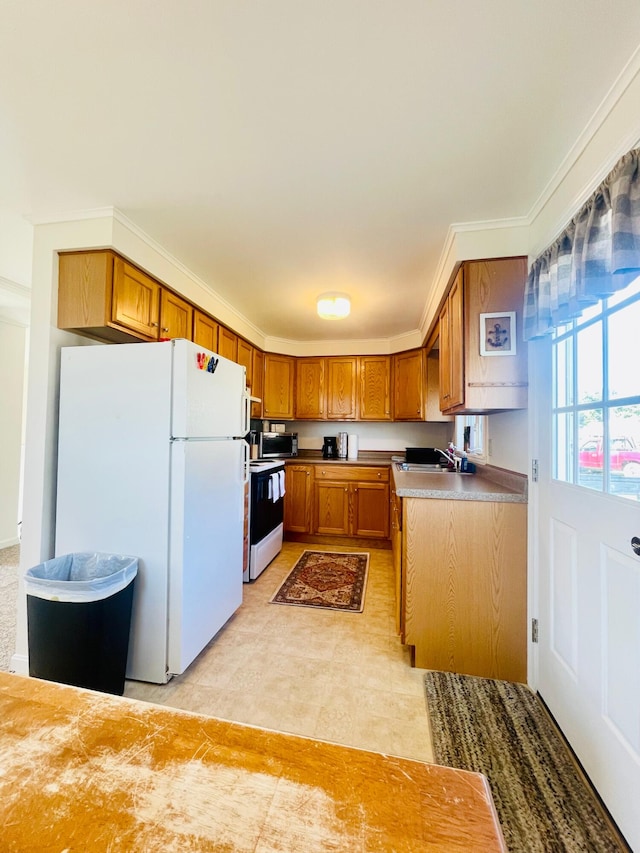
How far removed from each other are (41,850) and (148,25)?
67.6 inches

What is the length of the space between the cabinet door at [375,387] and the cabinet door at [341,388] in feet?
0.31

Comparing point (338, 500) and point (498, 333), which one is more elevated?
point (498, 333)

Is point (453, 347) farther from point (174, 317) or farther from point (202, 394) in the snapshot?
point (174, 317)

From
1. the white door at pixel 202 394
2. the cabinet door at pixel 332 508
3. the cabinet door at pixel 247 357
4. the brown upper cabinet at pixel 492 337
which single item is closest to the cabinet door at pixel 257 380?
the cabinet door at pixel 247 357

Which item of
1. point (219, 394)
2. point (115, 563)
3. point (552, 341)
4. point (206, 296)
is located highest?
point (206, 296)

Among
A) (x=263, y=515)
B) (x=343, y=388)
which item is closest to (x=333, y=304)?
(x=343, y=388)

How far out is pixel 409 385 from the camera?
402 cm

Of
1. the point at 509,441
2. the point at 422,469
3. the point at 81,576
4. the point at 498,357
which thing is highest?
the point at 498,357

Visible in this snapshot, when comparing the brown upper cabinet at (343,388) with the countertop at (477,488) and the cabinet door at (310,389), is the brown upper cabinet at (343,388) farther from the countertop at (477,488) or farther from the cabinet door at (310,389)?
the countertop at (477,488)

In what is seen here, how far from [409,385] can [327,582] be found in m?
2.24

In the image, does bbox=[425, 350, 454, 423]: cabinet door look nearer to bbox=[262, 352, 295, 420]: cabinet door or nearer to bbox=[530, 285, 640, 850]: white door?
bbox=[262, 352, 295, 420]: cabinet door

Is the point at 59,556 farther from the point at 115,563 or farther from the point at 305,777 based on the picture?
the point at 305,777

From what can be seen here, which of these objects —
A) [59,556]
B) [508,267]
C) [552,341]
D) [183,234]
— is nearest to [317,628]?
[59,556]

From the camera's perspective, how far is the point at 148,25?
1.01 m
